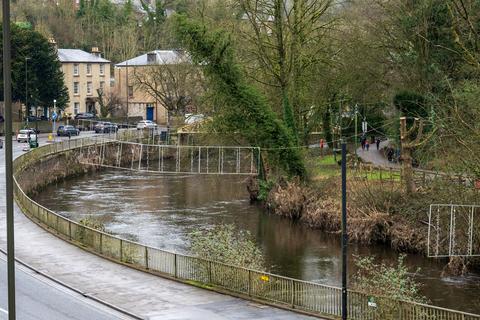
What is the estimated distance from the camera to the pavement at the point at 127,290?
81.2ft

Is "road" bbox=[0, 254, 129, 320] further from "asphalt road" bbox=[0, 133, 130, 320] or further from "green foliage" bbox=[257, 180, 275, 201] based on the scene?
"green foliage" bbox=[257, 180, 275, 201]

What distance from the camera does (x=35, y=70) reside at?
92.6 m

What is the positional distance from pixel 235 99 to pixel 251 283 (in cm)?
2637

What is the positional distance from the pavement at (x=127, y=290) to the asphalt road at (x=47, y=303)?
0.20 feet

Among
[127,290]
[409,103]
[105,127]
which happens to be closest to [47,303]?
[127,290]

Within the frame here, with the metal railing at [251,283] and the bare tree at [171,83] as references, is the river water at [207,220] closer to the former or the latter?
the metal railing at [251,283]

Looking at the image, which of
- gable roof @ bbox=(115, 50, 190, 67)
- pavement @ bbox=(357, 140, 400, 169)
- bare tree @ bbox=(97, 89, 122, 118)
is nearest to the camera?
pavement @ bbox=(357, 140, 400, 169)

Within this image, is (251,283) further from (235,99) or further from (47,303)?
(235,99)

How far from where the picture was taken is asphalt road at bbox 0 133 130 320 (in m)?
24.7

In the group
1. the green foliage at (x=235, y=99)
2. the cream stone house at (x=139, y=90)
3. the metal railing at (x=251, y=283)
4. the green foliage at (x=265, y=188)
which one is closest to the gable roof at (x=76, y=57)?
the cream stone house at (x=139, y=90)

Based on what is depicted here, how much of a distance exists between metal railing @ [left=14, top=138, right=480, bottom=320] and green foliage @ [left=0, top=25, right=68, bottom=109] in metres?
56.6

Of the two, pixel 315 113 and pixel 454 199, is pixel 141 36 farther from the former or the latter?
pixel 454 199

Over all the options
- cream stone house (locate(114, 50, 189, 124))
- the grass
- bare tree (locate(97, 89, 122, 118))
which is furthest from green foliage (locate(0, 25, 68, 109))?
the grass

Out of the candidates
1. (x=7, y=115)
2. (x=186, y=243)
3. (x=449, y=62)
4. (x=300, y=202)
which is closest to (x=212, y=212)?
(x=300, y=202)
